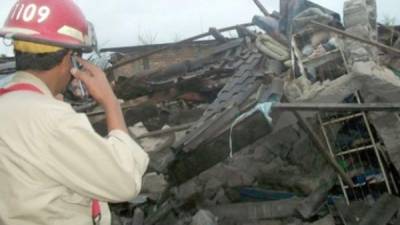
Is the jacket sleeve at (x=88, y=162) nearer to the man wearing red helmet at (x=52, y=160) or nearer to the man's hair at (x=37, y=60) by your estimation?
the man wearing red helmet at (x=52, y=160)

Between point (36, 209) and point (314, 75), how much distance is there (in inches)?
147

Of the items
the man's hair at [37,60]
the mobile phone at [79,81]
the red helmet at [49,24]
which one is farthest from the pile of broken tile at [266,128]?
the man's hair at [37,60]

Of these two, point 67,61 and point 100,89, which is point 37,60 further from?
point 100,89

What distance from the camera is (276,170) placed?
527cm

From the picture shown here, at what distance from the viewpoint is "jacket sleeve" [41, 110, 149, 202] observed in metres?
1.57

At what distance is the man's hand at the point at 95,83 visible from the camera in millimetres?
1902

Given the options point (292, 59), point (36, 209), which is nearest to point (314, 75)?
point (292, 59)

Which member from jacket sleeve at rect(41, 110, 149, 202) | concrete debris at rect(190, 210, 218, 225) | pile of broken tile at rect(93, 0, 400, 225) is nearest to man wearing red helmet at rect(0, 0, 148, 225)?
jacket sleeve at rect(41, 110, 149, 202)

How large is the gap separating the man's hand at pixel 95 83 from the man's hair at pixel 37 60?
0.08 m

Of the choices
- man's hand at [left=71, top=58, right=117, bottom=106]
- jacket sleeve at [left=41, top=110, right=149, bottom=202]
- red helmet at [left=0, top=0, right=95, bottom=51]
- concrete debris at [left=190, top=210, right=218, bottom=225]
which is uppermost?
red helmet at [left=0, top=0, right=95, bottom=51]

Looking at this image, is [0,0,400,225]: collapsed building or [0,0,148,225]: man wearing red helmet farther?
[0,0,400,225]: collapsed building

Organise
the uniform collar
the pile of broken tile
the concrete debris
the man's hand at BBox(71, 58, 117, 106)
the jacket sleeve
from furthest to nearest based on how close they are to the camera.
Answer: the concrete debris
the pile of broken tile
the man's hand at BBox(71, 58, 117, 106)
the uniform collar
the jacket sleeve

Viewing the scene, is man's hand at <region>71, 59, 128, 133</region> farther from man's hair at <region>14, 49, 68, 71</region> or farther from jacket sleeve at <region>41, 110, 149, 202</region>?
jacket sleeve at <region>41, 110, 149, 202</region>

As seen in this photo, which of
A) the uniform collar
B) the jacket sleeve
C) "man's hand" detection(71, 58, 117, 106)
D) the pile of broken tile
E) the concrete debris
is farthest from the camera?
the concrete debris
